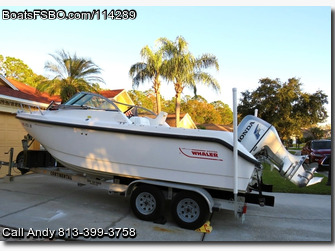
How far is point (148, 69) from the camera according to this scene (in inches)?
695

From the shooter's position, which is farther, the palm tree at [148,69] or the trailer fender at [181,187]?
the palm tree at [148,69]

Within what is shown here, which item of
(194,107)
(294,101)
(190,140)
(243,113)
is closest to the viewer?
(190,140)

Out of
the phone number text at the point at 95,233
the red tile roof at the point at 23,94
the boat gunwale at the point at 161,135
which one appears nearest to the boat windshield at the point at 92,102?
the boat gunwale at the point at 161,135

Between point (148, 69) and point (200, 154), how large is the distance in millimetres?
13750

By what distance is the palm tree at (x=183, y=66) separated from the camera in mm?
17062

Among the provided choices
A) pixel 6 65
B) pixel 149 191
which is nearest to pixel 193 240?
pixel 149 191

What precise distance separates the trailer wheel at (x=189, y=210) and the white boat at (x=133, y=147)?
26 cm

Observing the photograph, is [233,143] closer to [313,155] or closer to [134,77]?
[313,155]

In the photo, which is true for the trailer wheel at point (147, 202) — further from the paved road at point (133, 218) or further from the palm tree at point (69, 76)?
the palm tree at point (69, 76)

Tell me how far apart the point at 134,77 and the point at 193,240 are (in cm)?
1501

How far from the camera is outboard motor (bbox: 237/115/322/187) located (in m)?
5.00

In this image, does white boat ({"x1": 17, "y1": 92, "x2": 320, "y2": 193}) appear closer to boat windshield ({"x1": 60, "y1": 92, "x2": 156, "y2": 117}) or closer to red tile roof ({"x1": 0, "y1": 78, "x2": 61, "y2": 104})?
boat windshield ({"x1": 60, "y1": 92, "x2": 156, "y2": 117})

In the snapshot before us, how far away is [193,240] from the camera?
4.35 meters

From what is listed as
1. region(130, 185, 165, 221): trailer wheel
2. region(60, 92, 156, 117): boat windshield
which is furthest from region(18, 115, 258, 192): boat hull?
region(60, 92, 156, 117): boat windshield
